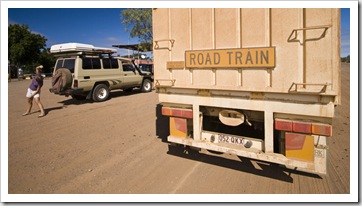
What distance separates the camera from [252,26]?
2898 mm

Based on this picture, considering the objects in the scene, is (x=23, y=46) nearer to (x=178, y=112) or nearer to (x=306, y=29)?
(x=178, y=112)

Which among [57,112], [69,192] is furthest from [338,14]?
[57,112]

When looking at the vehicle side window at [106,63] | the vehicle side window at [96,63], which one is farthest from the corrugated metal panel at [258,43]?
the vehicle side window at [106,63]

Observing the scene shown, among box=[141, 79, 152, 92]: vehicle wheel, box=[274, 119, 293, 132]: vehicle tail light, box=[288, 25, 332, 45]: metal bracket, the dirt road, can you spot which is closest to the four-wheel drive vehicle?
box=[141, 79, 152, 92]: vehicle wheel

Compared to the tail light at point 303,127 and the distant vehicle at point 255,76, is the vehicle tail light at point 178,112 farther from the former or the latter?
the tail light at point 303,127

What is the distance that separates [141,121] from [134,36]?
1612 centimetres

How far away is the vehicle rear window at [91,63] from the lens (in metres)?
9.64

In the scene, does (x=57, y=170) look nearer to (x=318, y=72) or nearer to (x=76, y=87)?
(x=318, y=72)

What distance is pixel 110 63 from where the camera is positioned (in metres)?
11.0

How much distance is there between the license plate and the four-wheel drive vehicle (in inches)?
303

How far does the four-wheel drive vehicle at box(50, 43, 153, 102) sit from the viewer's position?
362 inches

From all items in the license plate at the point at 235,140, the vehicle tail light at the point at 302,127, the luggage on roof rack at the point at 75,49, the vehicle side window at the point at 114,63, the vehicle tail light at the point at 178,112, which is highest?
the luggage on roof rack at the point at 75,49

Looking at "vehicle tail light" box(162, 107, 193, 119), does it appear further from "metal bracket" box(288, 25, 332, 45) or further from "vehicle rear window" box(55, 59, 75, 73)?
"vehicle rear window" box(55, 59, 75, 73)

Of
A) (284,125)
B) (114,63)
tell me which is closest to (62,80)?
(114,63)
